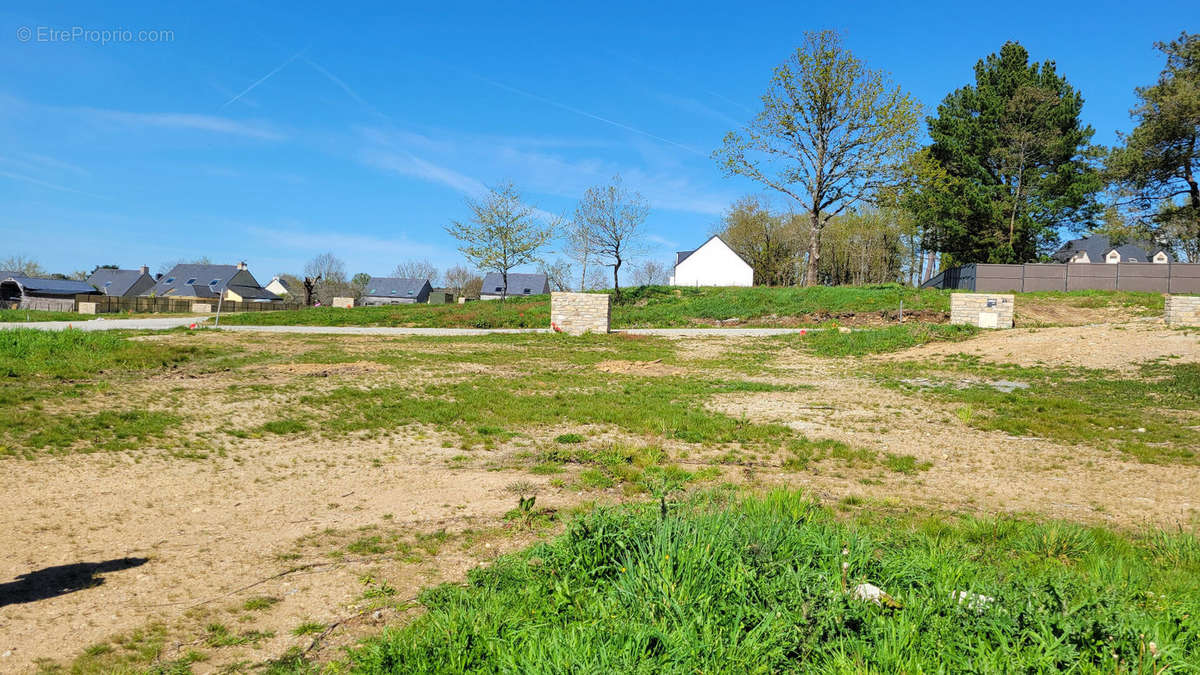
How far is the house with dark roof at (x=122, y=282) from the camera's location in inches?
2953

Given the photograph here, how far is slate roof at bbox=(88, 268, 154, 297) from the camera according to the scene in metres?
75.0

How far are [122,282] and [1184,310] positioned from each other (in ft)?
316

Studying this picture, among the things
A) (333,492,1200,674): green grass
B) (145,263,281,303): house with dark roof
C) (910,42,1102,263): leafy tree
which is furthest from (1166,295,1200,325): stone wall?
(145,263,281,303): house with dark roof

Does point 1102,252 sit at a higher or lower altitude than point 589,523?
higher

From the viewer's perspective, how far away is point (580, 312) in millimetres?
20578

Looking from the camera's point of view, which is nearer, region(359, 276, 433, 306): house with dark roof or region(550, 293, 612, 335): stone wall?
region(550, 293, 612, 335): stone wall

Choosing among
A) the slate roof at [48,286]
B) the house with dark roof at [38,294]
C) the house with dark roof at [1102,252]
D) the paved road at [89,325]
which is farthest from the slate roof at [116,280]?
the house with dark roof at [1102,252]

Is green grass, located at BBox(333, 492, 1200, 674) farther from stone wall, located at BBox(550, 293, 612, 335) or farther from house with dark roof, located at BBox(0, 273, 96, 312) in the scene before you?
house with dark roof, located at BBox(0, 273, 96, 312)

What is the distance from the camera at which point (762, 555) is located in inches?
134

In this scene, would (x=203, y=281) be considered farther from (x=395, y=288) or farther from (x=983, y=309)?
(x=983, y=309)

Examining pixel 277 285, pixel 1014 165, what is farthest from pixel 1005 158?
pixel 277 285

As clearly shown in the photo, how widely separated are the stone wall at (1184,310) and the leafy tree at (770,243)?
42.9 metres

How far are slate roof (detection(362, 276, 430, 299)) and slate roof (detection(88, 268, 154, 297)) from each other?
90.5 ft

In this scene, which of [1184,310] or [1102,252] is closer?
[1184,310]
